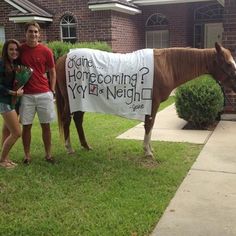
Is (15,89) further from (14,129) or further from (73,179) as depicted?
(73,179)

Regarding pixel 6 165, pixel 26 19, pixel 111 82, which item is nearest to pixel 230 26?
pixel 111 82

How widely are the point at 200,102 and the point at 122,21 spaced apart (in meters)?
8.95

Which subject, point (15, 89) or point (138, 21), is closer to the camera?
point (15, 89)

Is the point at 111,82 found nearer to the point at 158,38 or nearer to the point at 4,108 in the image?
the point at 4,108

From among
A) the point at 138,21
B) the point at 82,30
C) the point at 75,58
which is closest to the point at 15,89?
the point at 75,58

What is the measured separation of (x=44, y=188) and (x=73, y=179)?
444 mm

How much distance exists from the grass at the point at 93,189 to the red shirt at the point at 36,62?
111cm

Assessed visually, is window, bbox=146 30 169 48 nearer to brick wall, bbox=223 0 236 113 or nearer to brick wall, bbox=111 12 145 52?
brick wall, bbox=111 12 145 52

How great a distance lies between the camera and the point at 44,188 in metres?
4.65

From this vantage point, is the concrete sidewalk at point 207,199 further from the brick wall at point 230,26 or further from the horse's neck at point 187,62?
the brick wall at point 230,26

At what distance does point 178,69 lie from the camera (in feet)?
18.5

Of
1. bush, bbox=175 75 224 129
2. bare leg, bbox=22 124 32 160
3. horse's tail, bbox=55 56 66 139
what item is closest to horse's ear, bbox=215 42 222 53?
horse's tail, bbox=55 56 66 139

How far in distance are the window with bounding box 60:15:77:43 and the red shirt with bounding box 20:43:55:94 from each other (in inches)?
439

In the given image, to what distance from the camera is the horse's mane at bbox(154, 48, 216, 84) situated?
5570mm
